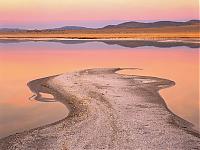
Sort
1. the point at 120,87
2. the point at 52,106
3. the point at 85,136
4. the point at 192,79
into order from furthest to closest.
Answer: the point at 192,79
the point at 120,87
the point at 52,106
the point at 85,136

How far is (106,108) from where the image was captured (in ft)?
42.0

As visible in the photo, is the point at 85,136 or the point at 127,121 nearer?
the point at 85,136

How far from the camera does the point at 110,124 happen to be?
1101 centimetres

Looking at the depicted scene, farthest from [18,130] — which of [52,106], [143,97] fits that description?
[143,97]

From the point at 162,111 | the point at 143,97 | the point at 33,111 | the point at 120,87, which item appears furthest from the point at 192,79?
the point at 33,111

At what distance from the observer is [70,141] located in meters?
9.78

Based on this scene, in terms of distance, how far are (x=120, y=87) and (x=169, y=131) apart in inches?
246

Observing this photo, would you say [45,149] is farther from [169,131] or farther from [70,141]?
[169,131]

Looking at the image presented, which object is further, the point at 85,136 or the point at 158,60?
the point at 158,60

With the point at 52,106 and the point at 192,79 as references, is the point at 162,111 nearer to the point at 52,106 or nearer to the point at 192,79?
the point at 52,106

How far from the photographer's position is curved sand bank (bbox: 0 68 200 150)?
970 centimetres

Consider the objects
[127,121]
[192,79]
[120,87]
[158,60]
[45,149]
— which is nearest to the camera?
[45,149]

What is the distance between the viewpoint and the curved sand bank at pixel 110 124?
9.70m

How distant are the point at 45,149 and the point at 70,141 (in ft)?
2.24
